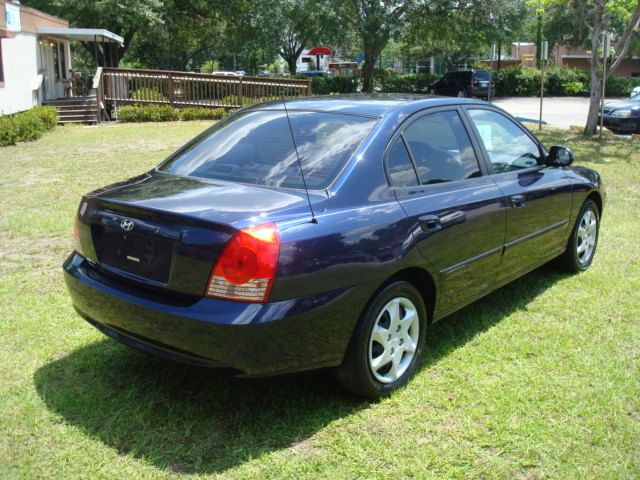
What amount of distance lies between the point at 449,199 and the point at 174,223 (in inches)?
67.0

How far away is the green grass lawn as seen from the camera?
9.49ft

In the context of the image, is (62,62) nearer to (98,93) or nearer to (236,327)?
(98,93)

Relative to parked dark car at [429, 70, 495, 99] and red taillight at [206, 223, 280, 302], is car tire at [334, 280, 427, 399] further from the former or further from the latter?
parked dark car at [429, 70, 495, 99]

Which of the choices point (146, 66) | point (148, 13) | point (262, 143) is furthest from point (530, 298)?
point (146, 66)

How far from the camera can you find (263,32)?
33562mm

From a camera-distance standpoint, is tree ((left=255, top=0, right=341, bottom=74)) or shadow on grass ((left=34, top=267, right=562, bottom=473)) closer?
shadow on grass ((left=34, top=267, right=562, bottom=473))

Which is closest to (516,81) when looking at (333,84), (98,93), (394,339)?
(333,84)

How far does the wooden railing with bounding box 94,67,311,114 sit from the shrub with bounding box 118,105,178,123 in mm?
719

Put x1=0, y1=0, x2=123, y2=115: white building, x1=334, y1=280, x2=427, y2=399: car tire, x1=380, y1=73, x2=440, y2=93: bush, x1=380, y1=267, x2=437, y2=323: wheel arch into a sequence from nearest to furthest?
x1=334, y1=280, x2=427, y2=399: car tire < x1=380, y1=267, x2=437, y2=323: wheel arch < x1=0, y1=0, x2=123, y2=115: white building < x1=380, y1=73, x2=440, y2=93: bush

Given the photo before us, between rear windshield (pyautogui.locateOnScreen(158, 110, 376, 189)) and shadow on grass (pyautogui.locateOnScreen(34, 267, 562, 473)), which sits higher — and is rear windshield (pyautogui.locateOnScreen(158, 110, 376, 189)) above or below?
above

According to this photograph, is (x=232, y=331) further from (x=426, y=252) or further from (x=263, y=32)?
(x=263, y=32)

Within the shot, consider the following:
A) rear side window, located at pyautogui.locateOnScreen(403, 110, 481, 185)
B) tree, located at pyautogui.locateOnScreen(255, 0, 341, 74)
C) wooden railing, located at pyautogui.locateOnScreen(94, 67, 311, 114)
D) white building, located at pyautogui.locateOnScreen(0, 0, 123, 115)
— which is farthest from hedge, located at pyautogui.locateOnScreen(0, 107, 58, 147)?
tree, located at pyautogui.locateOnScreen(255, 0, 341, 74)

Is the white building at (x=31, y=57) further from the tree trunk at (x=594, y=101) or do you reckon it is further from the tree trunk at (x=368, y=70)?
the tree trunk at (x=594, y=101)

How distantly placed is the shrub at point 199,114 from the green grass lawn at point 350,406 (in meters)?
16.6
